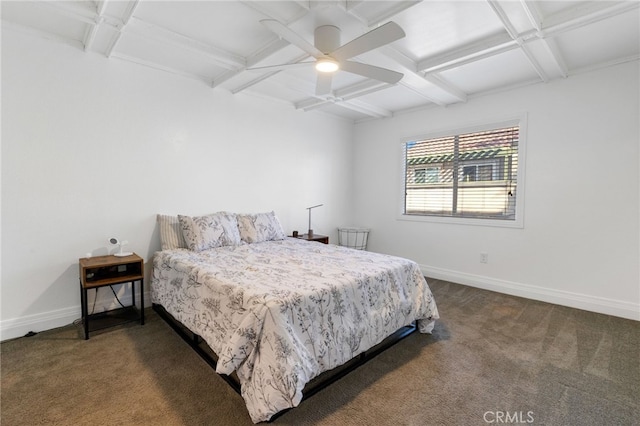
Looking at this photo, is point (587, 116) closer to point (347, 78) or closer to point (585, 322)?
point (585, 322)

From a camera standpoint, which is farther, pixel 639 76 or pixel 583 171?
pixel 583 171

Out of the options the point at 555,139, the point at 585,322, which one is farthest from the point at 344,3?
the point at 585,322

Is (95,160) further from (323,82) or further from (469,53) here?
(469,53)

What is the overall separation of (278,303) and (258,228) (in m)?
2.03

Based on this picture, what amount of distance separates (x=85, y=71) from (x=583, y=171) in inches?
195

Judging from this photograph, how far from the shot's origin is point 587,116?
3172 millimetres

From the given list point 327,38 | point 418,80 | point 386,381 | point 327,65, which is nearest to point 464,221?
point 418,80

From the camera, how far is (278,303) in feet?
5.52

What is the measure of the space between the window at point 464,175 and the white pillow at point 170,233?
129 inches

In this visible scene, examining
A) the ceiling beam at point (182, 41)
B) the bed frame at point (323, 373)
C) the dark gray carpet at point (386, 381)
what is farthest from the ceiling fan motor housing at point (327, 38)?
the dark gray carpet at point (386, 381)

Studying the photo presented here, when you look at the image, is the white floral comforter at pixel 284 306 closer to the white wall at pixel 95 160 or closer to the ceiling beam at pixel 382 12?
the white wall at pixel 95 160

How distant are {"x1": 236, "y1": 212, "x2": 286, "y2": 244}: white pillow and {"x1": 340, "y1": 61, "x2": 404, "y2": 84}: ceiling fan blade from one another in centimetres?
201

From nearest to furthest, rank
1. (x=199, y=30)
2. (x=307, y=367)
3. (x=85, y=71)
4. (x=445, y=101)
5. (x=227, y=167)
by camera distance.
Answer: (x=307, y=367), (x=199, y=30), (x=85, y=71), (x=227, y=167), (x=445, y=101)

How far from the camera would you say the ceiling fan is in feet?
6.23
